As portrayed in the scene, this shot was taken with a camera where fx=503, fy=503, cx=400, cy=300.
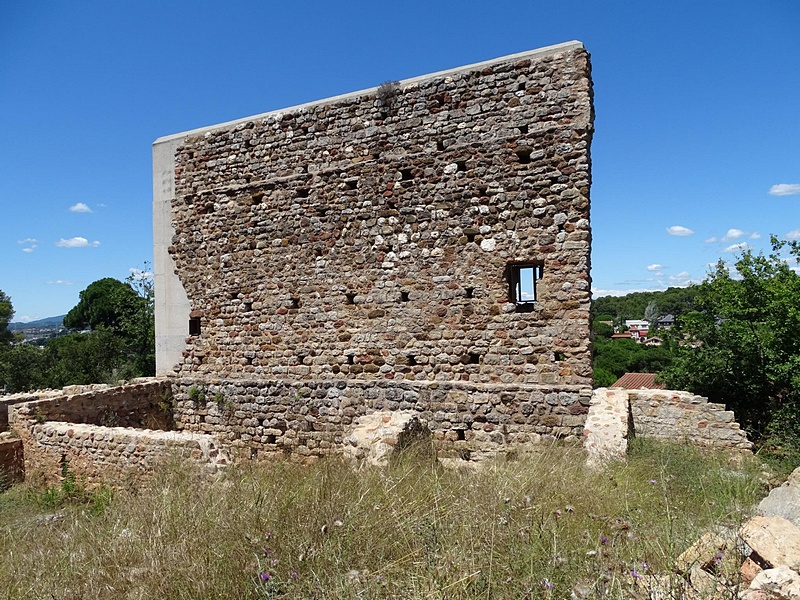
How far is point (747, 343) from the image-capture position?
9461 millimetres

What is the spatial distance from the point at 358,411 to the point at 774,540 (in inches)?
229

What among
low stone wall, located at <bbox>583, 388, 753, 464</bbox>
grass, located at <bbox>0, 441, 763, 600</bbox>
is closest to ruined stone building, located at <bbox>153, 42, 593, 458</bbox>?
low stone wall, located at <bbox>583, 388, 753, 464</bbox>

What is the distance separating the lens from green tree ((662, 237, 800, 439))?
8.95 meters

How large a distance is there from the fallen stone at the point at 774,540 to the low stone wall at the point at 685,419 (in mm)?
3951

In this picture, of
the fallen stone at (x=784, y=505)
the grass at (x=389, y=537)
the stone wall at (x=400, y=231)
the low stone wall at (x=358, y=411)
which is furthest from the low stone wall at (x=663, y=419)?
the fallen stone at (x=784, y=505)

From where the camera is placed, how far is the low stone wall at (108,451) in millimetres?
6102

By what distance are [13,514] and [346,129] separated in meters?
6.88

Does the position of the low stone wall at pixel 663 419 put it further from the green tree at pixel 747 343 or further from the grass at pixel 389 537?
the green tree at pixel 747 343

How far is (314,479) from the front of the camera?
432 centimetres

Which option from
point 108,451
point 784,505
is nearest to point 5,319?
point 108,451

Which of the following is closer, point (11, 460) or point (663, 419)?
point (663, 419)

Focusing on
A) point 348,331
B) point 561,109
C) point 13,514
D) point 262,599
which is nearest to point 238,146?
point 348,331

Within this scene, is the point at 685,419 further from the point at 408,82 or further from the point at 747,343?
the point at 408,82

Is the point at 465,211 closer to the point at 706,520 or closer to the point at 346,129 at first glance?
the point at 346,129
